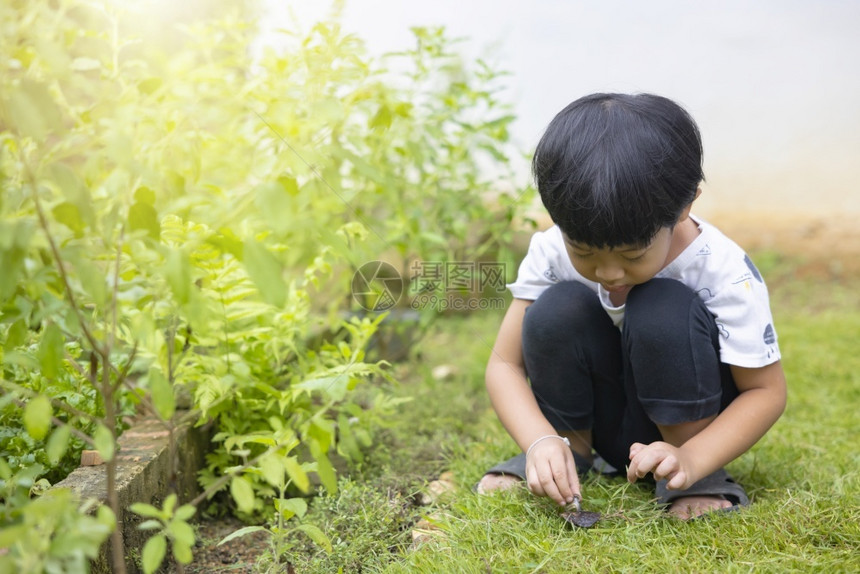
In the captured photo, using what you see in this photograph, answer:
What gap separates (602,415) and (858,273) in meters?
Answer: 4.38

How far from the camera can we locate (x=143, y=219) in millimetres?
1037

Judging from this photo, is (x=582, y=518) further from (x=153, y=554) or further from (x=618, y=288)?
(x=153, y=554)

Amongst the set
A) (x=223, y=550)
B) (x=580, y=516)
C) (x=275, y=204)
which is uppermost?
(x=275, y=204)

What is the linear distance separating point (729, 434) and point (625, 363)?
266mm

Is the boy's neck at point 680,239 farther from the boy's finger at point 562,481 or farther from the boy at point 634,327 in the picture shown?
the boy's finger at point 562,481

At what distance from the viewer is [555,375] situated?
1.72 meters

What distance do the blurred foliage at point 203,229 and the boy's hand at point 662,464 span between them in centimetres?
55

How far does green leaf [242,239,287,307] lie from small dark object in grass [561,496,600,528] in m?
0.87

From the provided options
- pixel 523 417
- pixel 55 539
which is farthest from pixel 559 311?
pixel 55 539

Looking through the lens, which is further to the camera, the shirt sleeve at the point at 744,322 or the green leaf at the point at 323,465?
the shirt sleeve at the point at 744,322

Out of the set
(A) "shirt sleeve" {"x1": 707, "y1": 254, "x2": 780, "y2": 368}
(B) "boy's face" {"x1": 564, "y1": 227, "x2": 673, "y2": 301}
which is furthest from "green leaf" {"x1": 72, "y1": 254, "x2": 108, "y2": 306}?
(A) "shirt sleeve" {"x1": 707, "y1": 254, "x2": 780, "y2": 368}

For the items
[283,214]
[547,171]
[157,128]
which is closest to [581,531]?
[547,171]

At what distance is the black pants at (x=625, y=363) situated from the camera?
5.05 feet

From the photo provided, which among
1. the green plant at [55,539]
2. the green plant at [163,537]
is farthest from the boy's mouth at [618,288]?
the green plant at [55,539]
